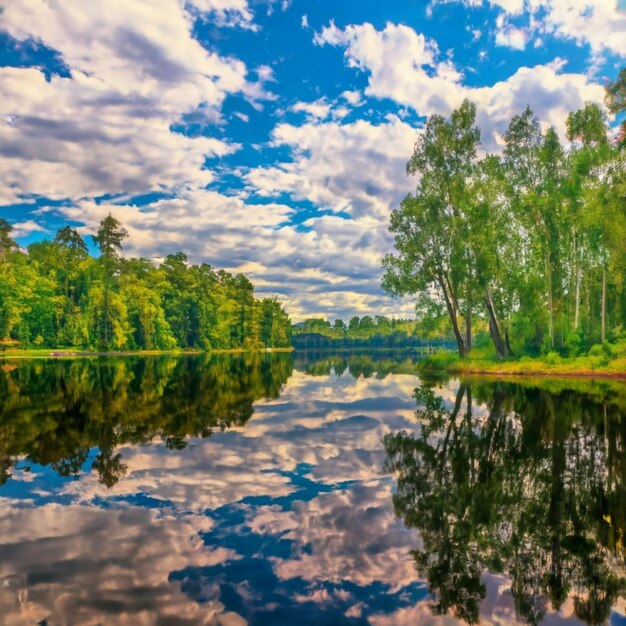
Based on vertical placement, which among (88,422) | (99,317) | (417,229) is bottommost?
(88,422)

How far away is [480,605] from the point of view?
5418mm

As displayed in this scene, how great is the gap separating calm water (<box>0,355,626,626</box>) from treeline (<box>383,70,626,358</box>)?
30760 mm

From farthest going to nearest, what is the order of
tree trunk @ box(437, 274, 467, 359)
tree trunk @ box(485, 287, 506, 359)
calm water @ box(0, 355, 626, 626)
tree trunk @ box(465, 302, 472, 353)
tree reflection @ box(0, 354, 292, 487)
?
tree trunk @ box(437, 274, 467, 359)
tree trunk @ box(465, 302, 472, 353)
tree trunk @ box(485, 287, 506, 359)
tree reflection @ box(0, 354, 292, 487)
calm water @ box(0, 355, 626, 626)

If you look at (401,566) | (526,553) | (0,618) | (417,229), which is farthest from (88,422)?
(417,229)

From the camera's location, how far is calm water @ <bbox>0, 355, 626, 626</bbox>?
5480 mm

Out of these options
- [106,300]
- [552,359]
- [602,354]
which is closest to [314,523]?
[552,359]

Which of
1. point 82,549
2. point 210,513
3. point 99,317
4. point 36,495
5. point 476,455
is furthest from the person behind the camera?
point 99,317

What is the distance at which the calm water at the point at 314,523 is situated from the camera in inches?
216

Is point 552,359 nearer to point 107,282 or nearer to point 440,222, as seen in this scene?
point 440,222

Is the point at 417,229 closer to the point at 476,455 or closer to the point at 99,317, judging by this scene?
the point at 476,455

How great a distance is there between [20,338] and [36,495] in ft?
323

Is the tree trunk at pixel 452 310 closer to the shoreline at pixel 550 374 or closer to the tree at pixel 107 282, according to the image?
the shoreline at pixel 550 374

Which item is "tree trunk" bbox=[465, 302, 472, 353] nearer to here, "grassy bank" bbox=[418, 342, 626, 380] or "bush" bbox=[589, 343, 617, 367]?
"grassy bank" bbox=[418, 342, 626, 380]

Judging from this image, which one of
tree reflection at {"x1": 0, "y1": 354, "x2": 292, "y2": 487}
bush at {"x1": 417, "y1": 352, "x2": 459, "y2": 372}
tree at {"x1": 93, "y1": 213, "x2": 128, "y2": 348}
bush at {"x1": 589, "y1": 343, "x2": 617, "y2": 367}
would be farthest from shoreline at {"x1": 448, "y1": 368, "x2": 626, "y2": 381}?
tree at {"x1": 93, "y1": 213, "x2": 128, "y2": 348}
